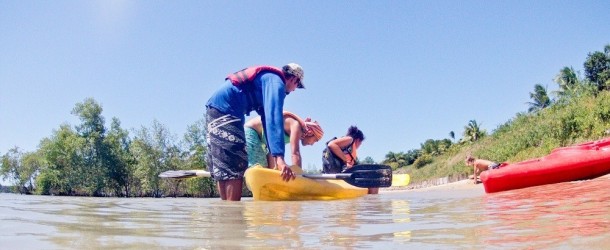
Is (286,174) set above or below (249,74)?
below

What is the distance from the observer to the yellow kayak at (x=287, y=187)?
4.30 m

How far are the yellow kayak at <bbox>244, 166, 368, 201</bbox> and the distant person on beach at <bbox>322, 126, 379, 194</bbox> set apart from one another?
140 centimetres

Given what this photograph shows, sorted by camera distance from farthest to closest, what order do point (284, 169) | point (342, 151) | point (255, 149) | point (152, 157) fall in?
point (152, 157)
point (342, 151)
point (255, 149)
point (284, 169)

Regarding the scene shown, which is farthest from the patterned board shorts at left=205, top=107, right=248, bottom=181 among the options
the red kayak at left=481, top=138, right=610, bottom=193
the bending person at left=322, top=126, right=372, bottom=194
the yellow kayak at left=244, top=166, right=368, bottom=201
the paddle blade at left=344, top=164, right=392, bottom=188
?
the red kayak at left=481, top=138, right=610, bottom=193

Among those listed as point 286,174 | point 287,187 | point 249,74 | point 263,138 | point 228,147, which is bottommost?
point 287,187

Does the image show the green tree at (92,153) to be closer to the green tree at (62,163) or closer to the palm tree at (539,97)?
the green tree at (62,163)

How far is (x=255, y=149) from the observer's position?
4770 millimetres

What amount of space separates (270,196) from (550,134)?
66.0 ft

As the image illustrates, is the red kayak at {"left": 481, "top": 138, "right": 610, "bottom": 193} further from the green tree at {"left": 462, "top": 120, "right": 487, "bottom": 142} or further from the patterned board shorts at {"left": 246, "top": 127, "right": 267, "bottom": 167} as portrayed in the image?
the green tree at {"left": 462, "top": 120, "right": 487, "bottom": 142}

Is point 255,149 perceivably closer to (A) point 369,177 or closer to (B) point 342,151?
(A) point 369,177

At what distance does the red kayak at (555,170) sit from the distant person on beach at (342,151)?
212 centimetres

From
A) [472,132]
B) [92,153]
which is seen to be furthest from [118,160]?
[472,132]

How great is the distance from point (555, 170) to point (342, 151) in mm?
2846

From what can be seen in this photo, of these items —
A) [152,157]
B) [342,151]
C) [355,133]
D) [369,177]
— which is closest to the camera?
[369,177]
